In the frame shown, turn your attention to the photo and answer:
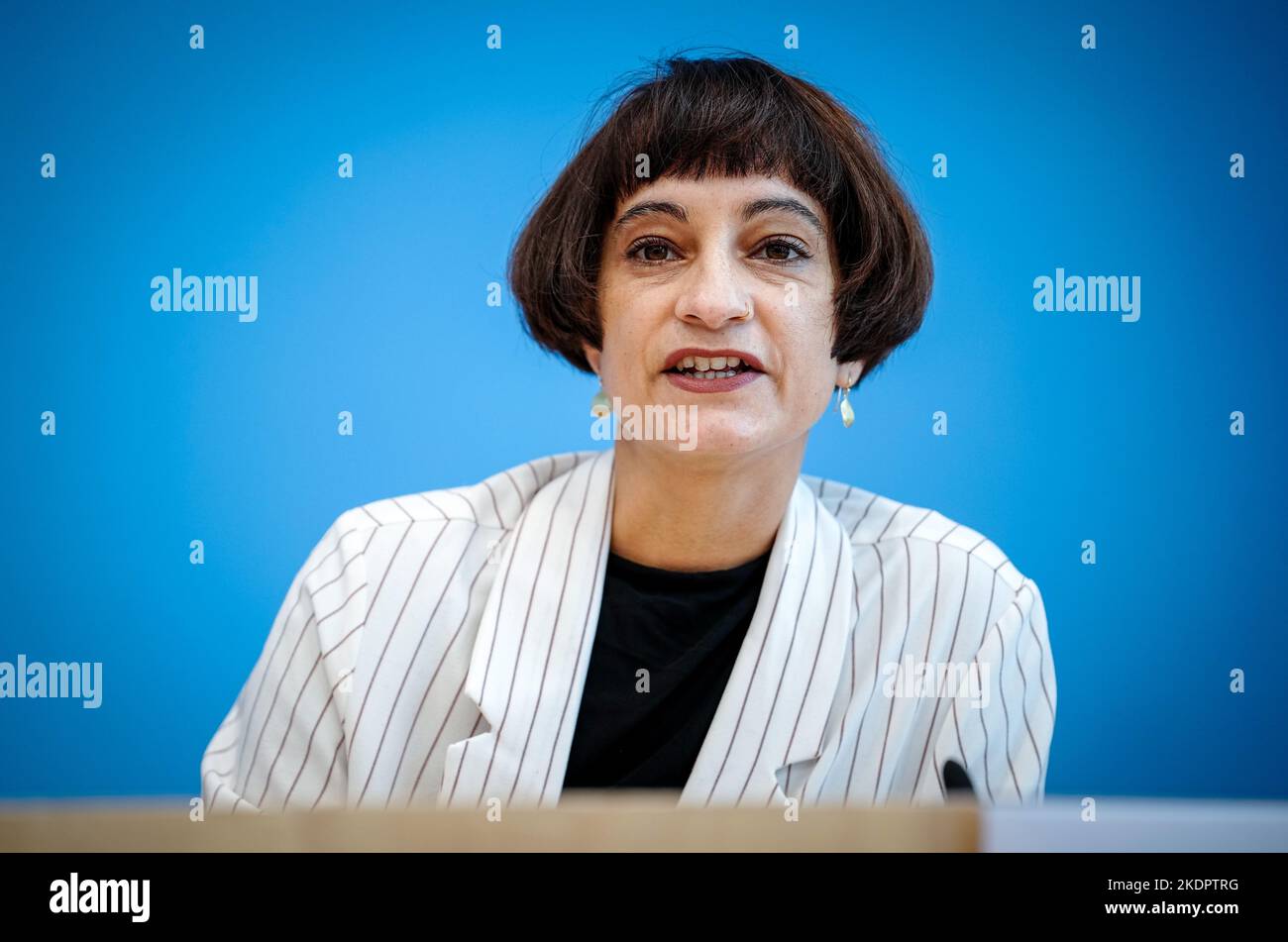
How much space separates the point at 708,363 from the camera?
5.37 ft

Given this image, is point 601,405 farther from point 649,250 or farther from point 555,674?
point 555,674

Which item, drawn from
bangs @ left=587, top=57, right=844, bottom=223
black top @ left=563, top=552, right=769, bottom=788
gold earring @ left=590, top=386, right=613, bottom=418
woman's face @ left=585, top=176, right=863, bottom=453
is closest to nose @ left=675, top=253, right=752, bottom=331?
woman's face @ left=585, top=176, right=863, bottom=453

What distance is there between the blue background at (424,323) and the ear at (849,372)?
148 millimetres

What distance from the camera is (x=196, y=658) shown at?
73.6 inches

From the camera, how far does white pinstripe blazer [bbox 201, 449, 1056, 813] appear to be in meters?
1.63

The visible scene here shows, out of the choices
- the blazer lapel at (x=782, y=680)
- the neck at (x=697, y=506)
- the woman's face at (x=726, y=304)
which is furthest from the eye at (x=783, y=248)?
the blazer lapel at (x=782, y=680)

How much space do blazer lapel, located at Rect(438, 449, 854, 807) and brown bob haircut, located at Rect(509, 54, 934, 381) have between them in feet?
1.06

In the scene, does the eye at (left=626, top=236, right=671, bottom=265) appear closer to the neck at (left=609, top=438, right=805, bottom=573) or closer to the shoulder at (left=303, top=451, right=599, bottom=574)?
the neck at (left=609, top=438, right=805, bottom=573)

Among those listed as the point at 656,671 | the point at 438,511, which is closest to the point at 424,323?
the point at 438,511

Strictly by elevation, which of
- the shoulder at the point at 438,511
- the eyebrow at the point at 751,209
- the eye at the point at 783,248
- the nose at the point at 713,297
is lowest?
the shoulder at the point at 438,511

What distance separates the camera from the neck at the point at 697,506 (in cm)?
176

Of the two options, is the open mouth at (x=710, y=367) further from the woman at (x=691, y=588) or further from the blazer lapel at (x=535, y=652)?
the blazer lapel at (x=535, y=652)
